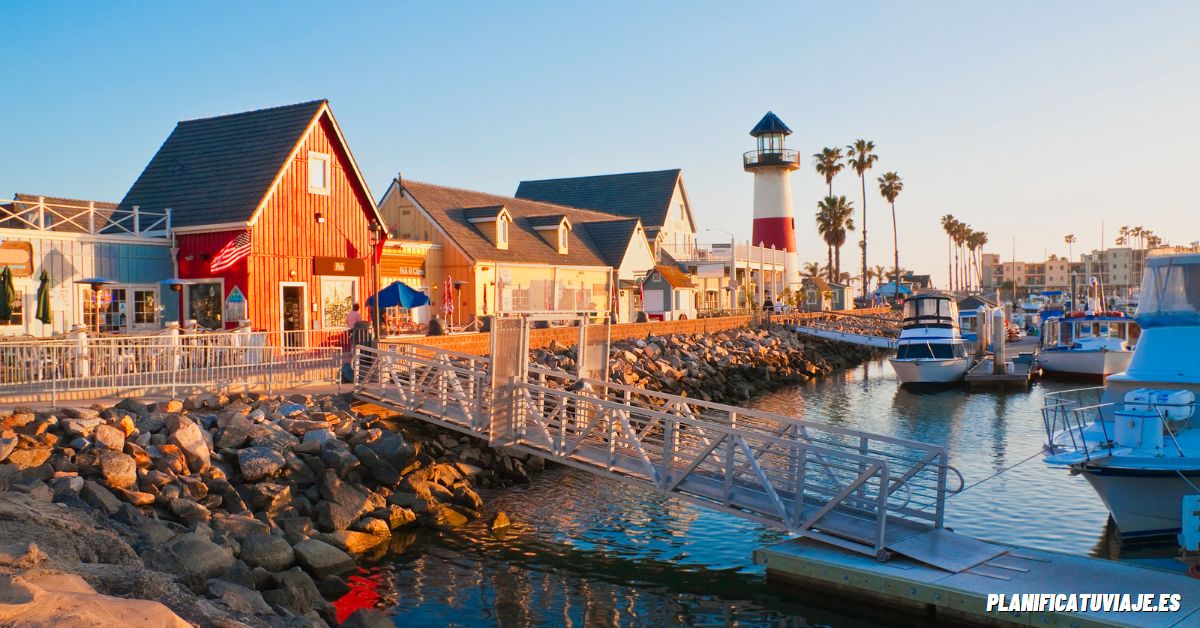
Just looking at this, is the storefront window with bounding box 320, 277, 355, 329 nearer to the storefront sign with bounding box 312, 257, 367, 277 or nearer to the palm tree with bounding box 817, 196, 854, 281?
the storefront sign with bounding box 312, 257, 367, 277

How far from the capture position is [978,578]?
1116 centimetres

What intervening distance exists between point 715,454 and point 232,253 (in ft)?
49.6

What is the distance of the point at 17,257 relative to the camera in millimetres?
21969

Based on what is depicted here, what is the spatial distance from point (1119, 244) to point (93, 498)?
178030 mm

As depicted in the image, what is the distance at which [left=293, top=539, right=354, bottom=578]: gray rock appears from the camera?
13211 mm

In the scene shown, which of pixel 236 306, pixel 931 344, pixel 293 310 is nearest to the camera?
pixel 236 306

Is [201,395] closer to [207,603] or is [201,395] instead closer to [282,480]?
[282,480]

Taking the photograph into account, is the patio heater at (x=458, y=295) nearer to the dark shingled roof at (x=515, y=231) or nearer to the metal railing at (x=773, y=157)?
the dark shingled roof at (x=515, y=231)

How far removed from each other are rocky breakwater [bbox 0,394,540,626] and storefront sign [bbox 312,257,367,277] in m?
8.29

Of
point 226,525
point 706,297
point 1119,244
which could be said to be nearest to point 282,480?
point 226,525

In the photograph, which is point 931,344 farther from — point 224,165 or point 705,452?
point 705,452

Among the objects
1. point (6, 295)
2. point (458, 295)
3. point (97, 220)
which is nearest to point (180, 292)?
point (97, 220)

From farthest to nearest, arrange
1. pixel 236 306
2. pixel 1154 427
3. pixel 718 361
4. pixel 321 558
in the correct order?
pixel 718 361, pixel 236 306, pixel 1154 427, pixel 321 558

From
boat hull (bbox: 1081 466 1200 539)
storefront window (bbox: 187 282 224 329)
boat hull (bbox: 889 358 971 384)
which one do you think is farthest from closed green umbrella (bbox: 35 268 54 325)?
boat hull (bbox: 889 358 971 384)
